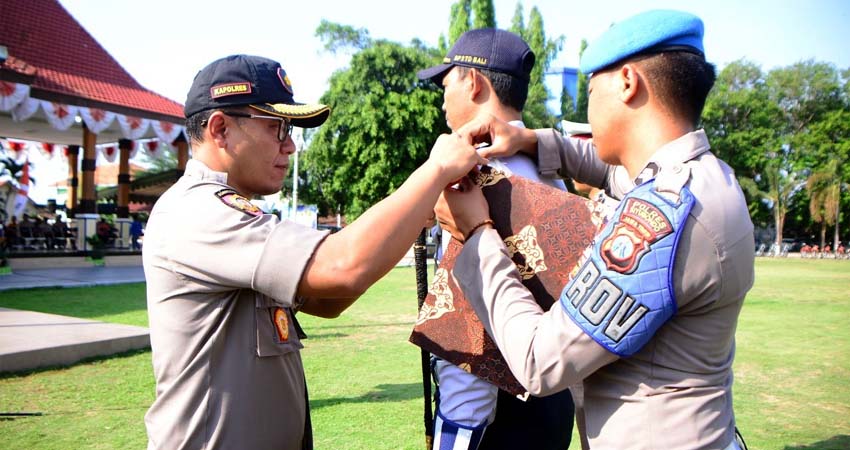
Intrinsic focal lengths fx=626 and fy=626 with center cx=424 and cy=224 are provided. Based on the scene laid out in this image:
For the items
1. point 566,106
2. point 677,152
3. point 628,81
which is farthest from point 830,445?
point 566,106

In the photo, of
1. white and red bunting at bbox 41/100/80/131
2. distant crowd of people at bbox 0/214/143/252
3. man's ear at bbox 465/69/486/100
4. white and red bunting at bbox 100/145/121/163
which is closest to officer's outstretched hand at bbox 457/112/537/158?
man's ear at bbox 465/69/486/100

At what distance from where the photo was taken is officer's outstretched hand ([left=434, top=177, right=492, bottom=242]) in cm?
168

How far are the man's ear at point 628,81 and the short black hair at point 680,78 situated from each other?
0.9 inches

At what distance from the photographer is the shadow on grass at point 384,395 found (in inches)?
211

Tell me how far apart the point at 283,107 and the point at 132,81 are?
22213mm

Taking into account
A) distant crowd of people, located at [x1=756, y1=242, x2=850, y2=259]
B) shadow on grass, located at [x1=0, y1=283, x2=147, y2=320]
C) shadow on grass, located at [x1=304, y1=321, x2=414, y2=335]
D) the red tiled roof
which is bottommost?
distant crowd of people, located at [x1=756, y1=242, x2=850, y2=259]

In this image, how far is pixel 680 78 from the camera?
58.5 inches

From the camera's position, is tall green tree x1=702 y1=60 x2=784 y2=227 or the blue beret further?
tall green tree x1=702 y1=60 x2=784 y2=227

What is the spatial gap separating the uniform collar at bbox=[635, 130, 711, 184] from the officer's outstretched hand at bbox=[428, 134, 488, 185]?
0.44 meters

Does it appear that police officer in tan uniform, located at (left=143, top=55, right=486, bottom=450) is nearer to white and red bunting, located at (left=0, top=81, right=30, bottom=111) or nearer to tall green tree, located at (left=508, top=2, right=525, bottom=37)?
white and red bunting, located at (left=0, top=81, right=30, bottom=111)

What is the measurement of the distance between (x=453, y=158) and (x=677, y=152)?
549 mm

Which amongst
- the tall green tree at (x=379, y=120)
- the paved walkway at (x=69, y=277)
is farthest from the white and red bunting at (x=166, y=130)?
the tall green tree at (x=379, y=120)

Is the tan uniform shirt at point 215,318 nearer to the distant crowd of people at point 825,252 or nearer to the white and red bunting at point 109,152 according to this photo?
the white and red bunting at point 109,152

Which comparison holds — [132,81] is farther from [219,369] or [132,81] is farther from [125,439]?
[219,369]
